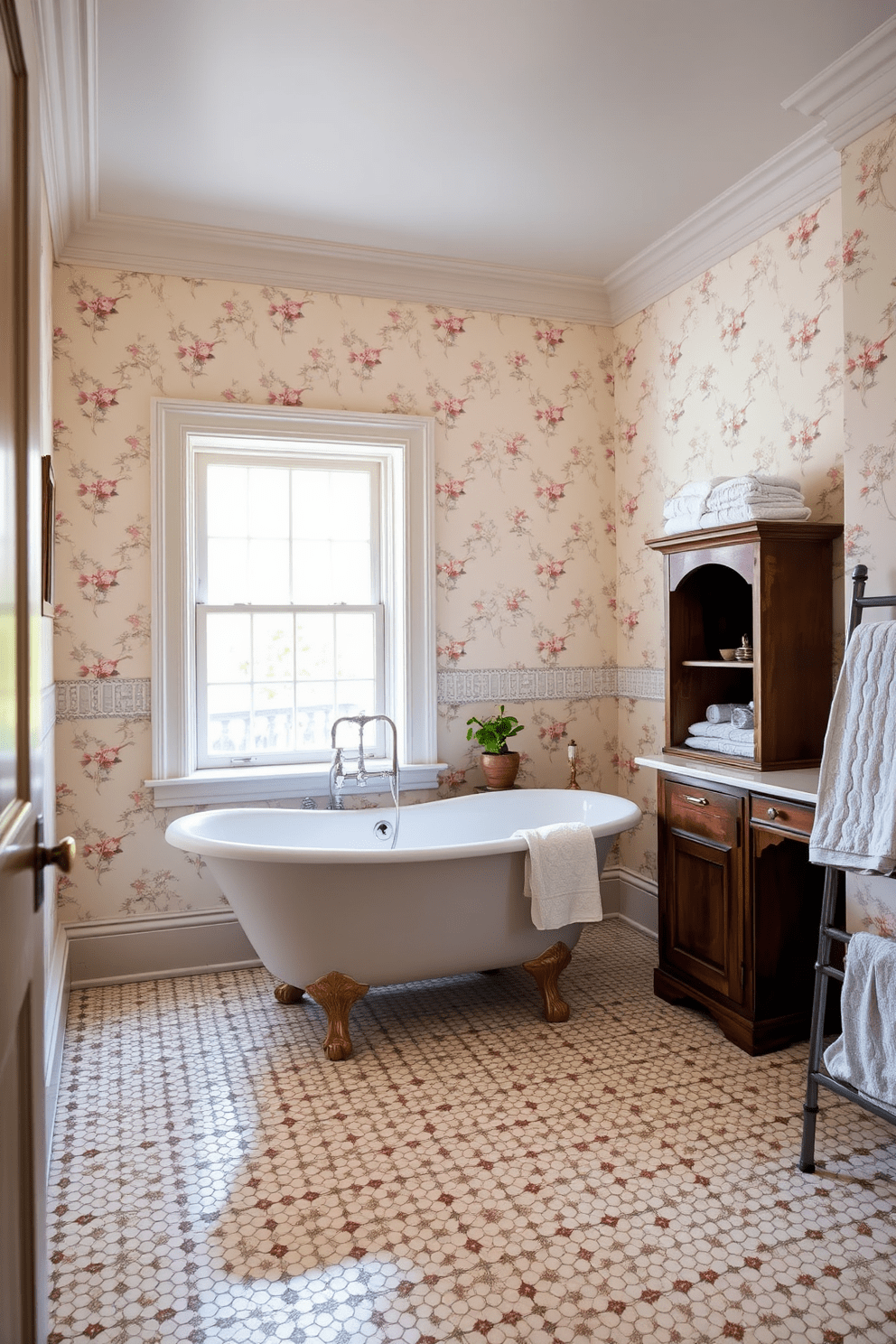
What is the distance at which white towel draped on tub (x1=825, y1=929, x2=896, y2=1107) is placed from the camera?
6.66 ft

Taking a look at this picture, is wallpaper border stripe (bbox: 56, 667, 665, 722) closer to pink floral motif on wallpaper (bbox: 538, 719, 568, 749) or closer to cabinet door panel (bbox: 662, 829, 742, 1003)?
pink floral motif on wallpaper (bbox: 538, 719, 568, 749)

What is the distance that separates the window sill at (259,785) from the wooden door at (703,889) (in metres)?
1.15

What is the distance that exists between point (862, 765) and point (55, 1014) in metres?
2.51

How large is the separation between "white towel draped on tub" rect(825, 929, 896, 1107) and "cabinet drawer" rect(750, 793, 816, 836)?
18.7 inches

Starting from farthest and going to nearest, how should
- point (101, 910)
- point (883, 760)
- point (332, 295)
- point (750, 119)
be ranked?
point (332, 295) < point (101, 910) < point (750, 119) < point (883, 760)

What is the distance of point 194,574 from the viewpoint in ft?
12.2

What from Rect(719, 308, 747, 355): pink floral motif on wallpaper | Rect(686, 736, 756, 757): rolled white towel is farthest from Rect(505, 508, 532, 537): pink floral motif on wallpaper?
Rect(686, 736, 756, 757): rolled white towel

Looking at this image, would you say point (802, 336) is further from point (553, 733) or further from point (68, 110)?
point (68, 110)

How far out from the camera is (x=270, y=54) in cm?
248

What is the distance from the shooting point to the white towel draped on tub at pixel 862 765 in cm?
211

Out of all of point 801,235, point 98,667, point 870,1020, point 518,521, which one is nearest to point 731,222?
point 801,235

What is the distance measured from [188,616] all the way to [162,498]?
480 millimetres

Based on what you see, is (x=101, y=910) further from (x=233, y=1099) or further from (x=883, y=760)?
(x=883, y=760)

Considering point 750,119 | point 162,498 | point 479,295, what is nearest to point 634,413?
point 479,295
